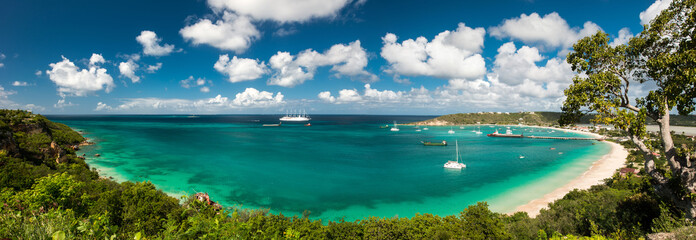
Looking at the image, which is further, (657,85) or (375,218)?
(375,218)

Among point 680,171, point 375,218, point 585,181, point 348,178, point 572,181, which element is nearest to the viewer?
point 680,171

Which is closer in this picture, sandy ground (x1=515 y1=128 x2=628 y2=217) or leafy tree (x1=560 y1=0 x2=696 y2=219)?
leafy tree (x1=560 y1=0 x2=696 y2=219)

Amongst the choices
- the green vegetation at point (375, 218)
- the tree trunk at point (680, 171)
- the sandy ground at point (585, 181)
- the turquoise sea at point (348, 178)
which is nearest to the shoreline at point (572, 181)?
the sandy ground at point (585, 181)

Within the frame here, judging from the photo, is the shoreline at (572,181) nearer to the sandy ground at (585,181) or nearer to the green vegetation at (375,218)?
the sandy ground at (585,181)

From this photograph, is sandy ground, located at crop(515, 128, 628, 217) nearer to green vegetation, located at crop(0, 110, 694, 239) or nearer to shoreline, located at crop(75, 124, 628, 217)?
shoreline, located at crop(75, 124, 628, 217)

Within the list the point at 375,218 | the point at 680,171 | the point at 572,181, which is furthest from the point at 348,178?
the point at 680,171

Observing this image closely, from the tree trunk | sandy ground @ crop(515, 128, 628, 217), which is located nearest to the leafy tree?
the tree trunk

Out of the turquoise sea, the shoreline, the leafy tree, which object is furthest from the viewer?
the turquoise sea

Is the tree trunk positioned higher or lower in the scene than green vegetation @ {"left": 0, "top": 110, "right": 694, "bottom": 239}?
higher

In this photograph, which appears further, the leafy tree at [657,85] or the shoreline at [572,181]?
the shoreline at [572,181]

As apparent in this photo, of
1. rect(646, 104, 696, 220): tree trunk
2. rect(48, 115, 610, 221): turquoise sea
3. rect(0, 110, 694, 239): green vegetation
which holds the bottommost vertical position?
rect(48, 115, 610, 221): turquoise sea

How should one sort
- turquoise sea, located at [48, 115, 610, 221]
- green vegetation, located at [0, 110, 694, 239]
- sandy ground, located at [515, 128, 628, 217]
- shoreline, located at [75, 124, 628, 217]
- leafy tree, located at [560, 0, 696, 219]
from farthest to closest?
turquoise sea, located at [48, 115, 610, 221] < shoreline, located at [75, 124, 628, 217] < sandy ground, located at [515, 128, 628, 217] < green vegetation, located at [0, 110, 694, 239] < leafy tree, located at [560, 0, 696, 219]

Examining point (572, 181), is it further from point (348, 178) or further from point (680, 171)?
point (680, 171)
